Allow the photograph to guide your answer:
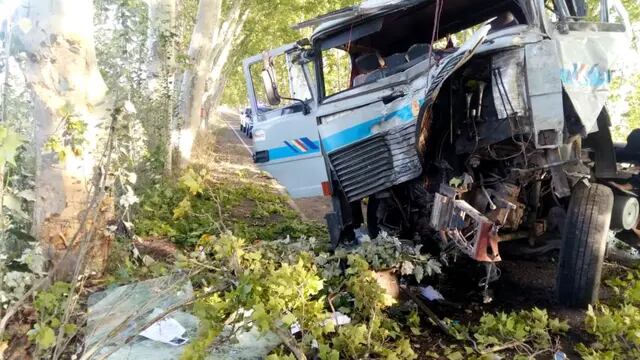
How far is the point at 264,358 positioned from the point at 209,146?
37.9 feet

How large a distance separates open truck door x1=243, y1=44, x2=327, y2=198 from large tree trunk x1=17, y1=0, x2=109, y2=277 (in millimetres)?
1963

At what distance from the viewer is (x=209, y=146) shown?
13961 millimetres

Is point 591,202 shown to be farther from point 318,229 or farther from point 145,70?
point 145,70

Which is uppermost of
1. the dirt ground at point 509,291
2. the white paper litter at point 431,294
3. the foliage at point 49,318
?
the foliage at point 49,318

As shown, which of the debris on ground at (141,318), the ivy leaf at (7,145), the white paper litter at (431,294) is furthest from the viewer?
the white paper litter at (431,294)

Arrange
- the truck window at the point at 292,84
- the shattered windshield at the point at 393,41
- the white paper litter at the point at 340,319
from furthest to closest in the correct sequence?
the truck window at the point at 292,84 < the shattered windshield at the point at 393,41 < the white paper litter at the point at 340,319

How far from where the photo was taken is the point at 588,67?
357 centimetres

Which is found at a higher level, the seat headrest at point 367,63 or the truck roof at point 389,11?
the truck roof at point 389,11

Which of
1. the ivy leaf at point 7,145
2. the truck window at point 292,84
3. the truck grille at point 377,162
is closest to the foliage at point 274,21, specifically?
the truck window at point 292,84

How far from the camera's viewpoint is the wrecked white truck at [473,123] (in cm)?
345

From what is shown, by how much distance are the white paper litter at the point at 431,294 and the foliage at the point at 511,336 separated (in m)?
0.62

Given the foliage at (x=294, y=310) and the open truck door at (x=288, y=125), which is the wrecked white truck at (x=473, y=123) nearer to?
the open truck door at (x=288, y=125)

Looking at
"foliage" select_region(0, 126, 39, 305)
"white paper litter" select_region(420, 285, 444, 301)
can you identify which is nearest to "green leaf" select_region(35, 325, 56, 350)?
"foliage" select_region(0, 126, 39, 305)

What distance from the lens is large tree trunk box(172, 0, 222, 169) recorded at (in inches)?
355
